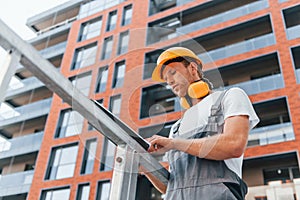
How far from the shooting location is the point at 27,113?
9023mm

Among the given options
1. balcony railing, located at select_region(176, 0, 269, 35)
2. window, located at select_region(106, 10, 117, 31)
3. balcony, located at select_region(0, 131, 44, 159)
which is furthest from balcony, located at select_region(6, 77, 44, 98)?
balcony railing, located at select_region(176, 0, 269, 35)

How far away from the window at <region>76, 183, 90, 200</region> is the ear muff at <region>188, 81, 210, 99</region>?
6.22 metres

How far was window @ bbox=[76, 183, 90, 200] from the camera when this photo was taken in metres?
6.53

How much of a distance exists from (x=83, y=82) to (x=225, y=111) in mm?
262

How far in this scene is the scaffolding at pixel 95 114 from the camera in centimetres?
48

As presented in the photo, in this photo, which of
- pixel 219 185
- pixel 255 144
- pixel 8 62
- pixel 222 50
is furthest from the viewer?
pixel 222 50

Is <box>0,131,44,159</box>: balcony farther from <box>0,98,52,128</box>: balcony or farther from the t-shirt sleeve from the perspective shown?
the t-shirt sleeve

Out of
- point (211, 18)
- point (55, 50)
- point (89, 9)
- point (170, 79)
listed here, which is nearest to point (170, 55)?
point (170, 79)

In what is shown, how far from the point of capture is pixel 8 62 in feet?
1.56

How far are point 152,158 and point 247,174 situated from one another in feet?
17.1

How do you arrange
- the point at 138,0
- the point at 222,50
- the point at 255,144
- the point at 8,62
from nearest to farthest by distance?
the point at 8,62 → the point at 255,144 → the point at 222,50 → the point at 138,0

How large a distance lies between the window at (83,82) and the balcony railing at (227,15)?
608cm

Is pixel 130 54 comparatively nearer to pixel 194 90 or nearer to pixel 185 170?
pixel 194 90

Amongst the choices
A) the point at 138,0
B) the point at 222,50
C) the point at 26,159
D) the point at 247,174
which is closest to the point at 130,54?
the point at 247,174
